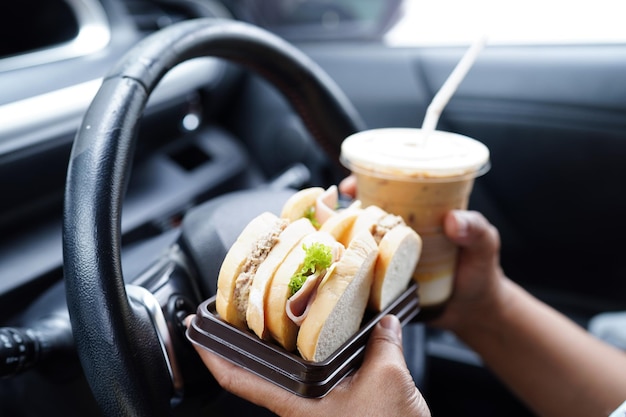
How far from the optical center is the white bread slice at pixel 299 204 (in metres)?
0.70

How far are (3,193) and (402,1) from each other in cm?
128

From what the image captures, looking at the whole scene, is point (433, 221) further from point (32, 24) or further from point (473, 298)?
point (32, 24)

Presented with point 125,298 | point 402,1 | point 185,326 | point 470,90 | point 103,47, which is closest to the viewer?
point 125,298

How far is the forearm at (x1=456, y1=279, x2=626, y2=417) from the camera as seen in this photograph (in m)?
0.97

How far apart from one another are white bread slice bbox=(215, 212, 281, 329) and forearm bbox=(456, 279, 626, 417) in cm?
58

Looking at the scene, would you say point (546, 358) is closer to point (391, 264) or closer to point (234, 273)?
point (391, 264)

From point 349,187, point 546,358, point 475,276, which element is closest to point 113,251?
point 349,187

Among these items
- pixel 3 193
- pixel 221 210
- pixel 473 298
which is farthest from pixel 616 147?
pixel 3 193

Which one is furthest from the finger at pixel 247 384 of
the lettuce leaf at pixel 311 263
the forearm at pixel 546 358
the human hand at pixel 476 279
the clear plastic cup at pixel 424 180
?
the forearm at pixel 546 358

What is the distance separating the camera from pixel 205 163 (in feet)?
5.73

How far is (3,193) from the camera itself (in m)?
1.10

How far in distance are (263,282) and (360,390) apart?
147 mm

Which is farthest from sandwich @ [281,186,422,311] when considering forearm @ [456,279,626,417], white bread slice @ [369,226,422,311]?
forearm @ [456,279,626,417]

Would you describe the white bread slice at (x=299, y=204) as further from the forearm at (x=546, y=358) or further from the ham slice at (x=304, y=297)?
the forearm at (x=546, y=358)
